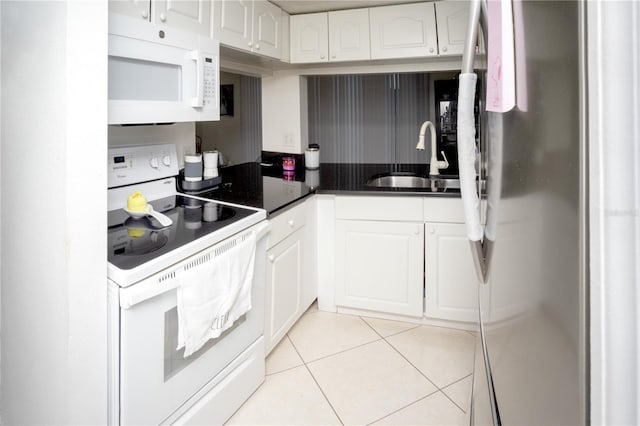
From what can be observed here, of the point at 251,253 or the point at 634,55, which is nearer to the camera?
the point at 634,55

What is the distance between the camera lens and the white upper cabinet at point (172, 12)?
1482 mm

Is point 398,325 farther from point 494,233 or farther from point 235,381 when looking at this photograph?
point 494,233

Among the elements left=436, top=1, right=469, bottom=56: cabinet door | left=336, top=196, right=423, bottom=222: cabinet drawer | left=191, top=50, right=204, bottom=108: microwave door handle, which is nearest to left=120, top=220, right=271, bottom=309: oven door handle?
left=191, top=50, right=204, bottom=108: microwave door handle

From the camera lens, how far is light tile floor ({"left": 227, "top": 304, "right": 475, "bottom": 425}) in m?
1.69

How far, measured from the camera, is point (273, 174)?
2850mm

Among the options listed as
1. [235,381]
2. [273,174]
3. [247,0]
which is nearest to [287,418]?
[235,381]

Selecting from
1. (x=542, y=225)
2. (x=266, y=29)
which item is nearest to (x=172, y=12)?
(x=266, y=29)

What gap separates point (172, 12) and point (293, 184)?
45.5 inches

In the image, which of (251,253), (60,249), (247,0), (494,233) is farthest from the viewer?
(247,0)

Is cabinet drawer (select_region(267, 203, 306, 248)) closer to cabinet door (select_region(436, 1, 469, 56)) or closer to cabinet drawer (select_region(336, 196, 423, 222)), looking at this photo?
cabinet drawer (select_region(336, 196, 423, 222))

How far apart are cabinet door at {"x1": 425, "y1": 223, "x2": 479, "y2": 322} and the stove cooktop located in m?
1.13

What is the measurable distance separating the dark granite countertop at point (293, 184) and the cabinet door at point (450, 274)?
0.24 metres

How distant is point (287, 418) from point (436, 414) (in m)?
0.63

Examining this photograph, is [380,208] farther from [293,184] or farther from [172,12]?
[172,12]
